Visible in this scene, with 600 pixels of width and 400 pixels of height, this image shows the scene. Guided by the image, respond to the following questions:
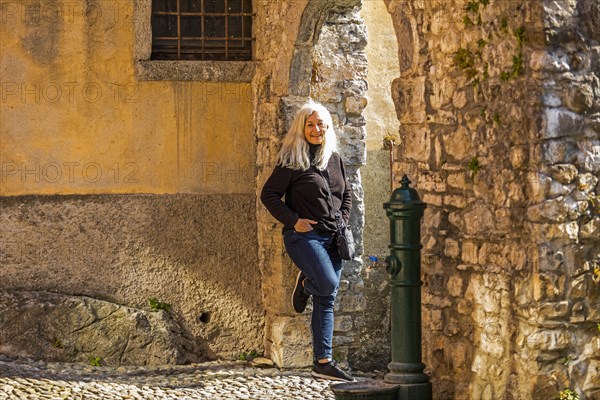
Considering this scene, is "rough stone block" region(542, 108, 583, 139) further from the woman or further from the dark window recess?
the dark window recess

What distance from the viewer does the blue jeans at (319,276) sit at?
311 inches

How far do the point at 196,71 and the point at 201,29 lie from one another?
1.13 ft

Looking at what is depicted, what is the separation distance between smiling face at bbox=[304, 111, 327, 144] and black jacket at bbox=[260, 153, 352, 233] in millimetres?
184

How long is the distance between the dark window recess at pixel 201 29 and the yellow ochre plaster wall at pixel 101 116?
0.22 m

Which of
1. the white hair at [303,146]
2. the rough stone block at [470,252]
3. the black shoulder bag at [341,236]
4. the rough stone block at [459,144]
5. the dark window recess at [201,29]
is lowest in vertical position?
the rough stone block at [470,252]

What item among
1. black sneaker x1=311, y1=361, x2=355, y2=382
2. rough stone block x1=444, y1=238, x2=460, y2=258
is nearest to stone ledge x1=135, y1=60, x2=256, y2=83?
Answer: black sneaker x1=311, y1=361, x2=355, y2=382

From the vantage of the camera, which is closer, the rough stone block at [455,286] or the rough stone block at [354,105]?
the rough stone block at [455,286]

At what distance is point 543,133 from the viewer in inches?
220

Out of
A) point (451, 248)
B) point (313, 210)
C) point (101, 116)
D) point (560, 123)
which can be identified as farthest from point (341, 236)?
point (560, 123)

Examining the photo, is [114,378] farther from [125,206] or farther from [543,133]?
[543,133]

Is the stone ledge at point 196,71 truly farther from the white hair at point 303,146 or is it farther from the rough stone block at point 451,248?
the rough stone block at point 451,248

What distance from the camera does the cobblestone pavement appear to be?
791cm

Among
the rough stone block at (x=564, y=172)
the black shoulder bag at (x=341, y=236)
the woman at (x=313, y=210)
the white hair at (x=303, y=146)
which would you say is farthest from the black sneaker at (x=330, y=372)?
the rough stone block at (x=564, y=172)

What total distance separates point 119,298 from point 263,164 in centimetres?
142
